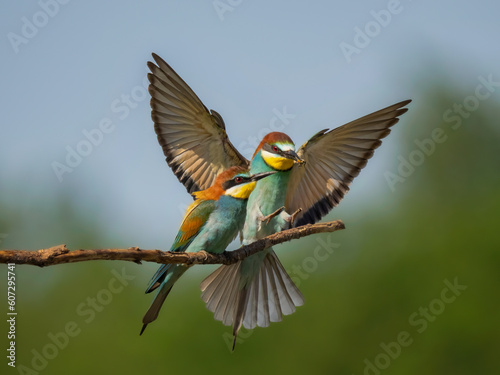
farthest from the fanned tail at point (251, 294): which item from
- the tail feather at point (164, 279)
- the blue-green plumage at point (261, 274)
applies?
the tail feather at point (164, 279)

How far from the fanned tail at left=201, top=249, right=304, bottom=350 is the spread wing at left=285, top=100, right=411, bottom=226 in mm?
334

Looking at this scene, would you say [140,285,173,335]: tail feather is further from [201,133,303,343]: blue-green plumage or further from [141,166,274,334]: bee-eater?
[201,133,303,343]: blue-green plumage

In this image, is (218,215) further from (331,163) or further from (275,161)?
(331,163)

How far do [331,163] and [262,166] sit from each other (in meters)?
0.51

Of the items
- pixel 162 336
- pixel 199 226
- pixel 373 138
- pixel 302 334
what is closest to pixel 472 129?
pixel 302 334

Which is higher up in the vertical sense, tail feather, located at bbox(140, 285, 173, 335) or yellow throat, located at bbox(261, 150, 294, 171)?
yellow throat, located at bbox(261, 150, 294, 171)

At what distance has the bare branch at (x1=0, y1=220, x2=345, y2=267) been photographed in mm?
2163

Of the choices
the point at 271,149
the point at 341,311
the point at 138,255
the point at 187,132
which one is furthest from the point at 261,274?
the point at 341,311

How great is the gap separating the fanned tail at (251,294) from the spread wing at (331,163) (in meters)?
0.33

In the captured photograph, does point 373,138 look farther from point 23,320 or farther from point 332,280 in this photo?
point 23,320

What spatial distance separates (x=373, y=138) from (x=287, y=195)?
0.61 metres

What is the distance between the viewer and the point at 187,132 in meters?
3.80

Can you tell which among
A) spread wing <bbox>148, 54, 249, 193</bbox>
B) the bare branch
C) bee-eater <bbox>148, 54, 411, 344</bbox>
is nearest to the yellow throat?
bee-eater <bbox>148, 54, 411, 344</bbox>

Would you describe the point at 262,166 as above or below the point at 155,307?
above
